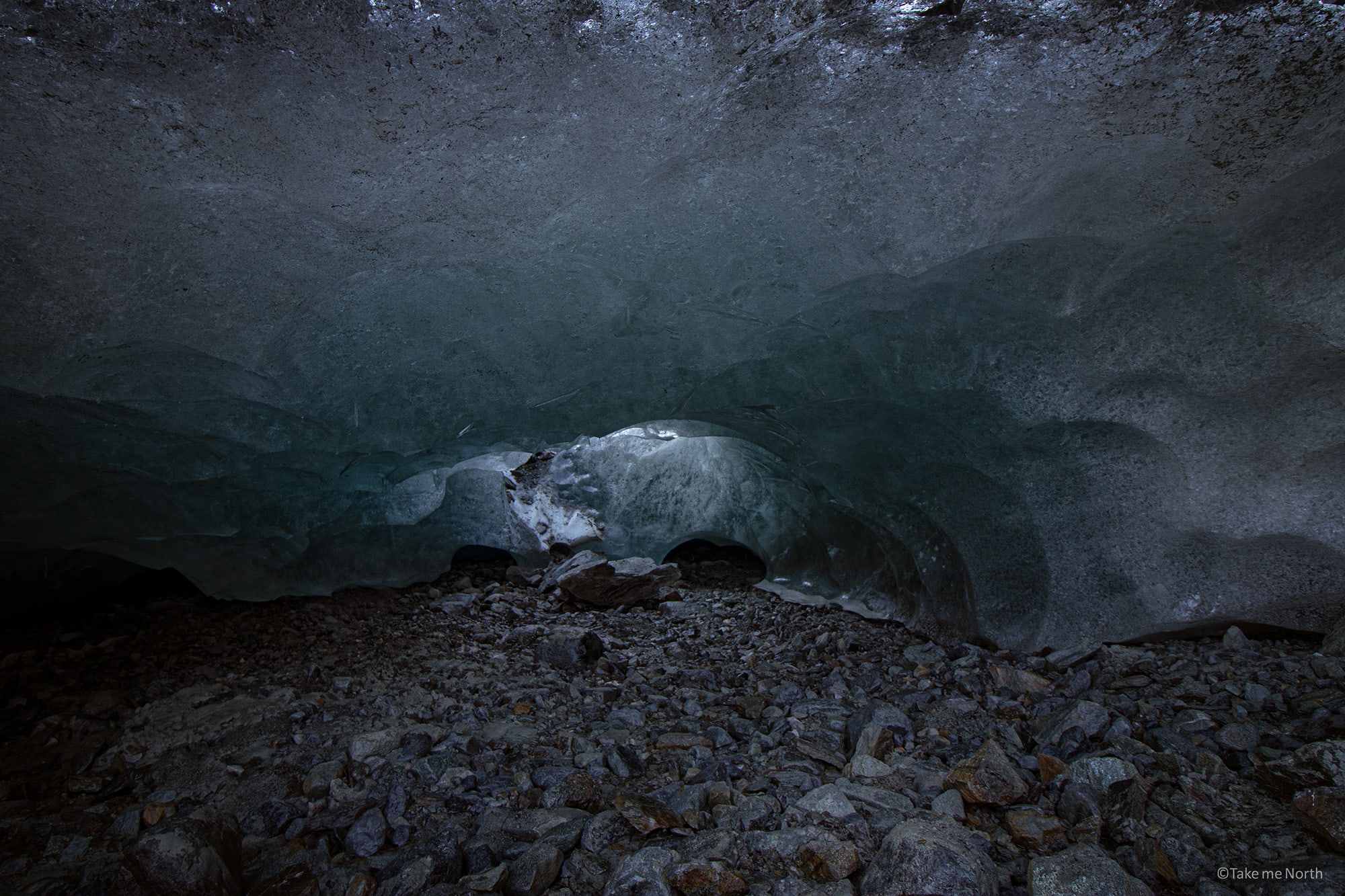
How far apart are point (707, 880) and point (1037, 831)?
784 millimetres

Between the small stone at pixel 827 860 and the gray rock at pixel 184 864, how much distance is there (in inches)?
52.6

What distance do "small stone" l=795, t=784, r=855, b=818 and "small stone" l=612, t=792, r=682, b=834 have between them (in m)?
0.34

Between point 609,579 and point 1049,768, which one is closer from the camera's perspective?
point 1049,768

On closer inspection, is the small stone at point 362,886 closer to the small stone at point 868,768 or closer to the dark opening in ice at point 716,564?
the small stone at point 868,768

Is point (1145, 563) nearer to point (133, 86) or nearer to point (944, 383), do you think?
point (944, 383)

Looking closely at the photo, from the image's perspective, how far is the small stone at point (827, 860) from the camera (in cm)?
153

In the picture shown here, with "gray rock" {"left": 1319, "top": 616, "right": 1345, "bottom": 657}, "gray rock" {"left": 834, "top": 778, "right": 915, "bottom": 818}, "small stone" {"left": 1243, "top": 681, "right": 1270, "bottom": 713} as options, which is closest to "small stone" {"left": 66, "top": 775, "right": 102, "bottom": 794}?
"gray rock" {"left": 834, "top": 778, "right": 915, "bottom": 818}

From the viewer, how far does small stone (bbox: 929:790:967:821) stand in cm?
172

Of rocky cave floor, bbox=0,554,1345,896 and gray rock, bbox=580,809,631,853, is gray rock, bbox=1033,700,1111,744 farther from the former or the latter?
gray rock, bbox=580,809,631,853

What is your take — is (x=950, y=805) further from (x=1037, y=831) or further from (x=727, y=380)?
(x=727, y=380)

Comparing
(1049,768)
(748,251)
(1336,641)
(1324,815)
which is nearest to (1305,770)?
(1324,815)

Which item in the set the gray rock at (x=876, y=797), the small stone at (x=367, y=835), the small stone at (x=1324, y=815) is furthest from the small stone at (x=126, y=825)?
the small stone at (x=1324, y=815)

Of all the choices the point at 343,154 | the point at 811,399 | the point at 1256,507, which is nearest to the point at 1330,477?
the point at 1256,507

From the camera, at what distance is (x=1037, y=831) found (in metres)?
1.61
